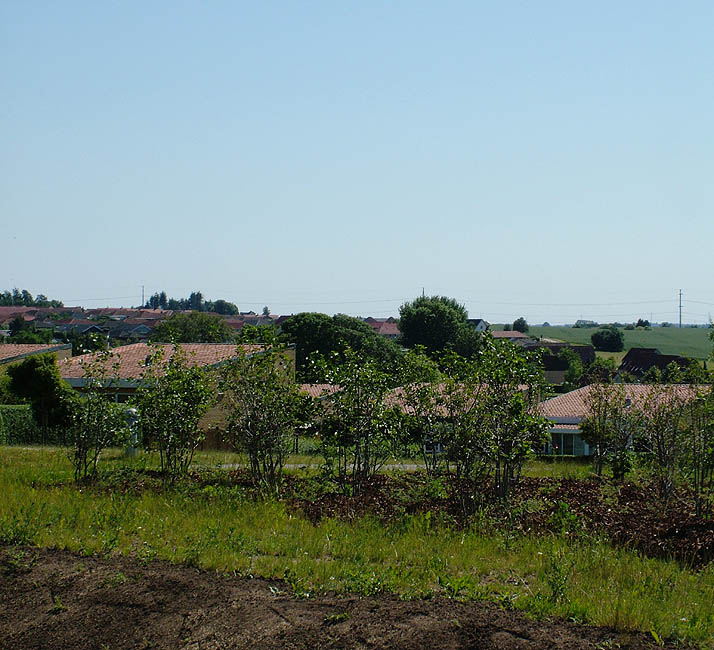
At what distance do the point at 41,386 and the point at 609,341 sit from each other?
10027 cm

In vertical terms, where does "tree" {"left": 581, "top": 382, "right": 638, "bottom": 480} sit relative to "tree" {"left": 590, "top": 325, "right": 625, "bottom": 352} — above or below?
below

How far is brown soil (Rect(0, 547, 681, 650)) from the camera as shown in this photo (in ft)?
17.7

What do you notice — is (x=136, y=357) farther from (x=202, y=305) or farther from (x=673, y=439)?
(x=202, y=305)

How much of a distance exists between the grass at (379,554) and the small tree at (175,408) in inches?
52.2

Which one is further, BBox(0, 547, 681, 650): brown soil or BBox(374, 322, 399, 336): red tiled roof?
BBox(374, 322, 399, 336): red tiled roof

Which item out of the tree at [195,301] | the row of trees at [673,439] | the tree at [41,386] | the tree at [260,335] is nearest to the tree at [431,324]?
the tree at [41,386]

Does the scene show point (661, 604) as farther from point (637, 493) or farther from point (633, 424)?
point (633, 424)

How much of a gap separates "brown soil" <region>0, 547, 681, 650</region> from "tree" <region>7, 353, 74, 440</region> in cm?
1580

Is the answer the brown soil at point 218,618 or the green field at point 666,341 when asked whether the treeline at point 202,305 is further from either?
the brown soil at point 218,618

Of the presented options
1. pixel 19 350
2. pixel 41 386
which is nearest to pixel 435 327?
pixel 19 350

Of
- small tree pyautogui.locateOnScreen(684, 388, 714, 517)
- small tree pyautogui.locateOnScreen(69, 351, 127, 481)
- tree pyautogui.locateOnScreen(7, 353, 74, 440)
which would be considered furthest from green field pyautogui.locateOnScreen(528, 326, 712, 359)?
small tree pyautogui.locateOnScreen(69, 351, 127, 481)

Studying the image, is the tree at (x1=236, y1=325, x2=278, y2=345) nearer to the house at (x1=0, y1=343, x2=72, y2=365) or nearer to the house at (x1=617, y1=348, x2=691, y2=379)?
the house at (x1=0, y1=343, x2=72, y2=365)

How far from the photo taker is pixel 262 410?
419 inches

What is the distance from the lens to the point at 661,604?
5.84 metres
